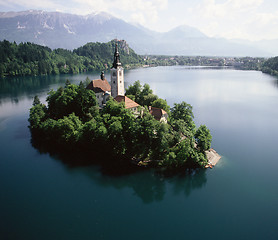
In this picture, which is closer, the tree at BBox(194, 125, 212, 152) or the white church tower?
the tree at BBox(194, 125, 212, 152)

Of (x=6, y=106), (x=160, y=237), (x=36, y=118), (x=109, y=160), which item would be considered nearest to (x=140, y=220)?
(x=160, y=237)

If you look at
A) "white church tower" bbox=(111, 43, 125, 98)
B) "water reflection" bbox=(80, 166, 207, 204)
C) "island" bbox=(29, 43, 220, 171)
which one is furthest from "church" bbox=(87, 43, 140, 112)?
"water reflection" bbox=(80, 166, 207, 204)

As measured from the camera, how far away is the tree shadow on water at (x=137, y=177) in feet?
82.9

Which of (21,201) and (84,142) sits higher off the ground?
(84,142)

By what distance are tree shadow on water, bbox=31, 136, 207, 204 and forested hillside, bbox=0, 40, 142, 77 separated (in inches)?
3741

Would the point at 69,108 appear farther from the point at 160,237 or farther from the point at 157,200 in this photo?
the point at 160,237

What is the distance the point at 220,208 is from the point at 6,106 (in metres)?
56.3

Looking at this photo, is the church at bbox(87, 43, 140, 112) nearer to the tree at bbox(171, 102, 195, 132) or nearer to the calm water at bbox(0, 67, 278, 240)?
the tree at bbox(171, 102, 195, 132)

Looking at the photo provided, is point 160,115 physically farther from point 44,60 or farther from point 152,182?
point 44,60

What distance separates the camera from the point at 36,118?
40594 mm

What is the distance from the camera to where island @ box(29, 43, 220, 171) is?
94.2 feet

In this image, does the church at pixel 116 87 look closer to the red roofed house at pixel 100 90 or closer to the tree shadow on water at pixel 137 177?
the red roofed house at pixel 100 90

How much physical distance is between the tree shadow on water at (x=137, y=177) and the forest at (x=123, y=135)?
115cm

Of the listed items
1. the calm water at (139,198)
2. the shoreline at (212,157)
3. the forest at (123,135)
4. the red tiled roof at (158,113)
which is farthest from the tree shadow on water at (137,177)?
the red tiled roof at (158,113)
